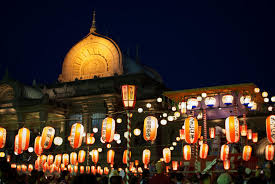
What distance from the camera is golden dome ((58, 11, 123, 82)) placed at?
3500cm

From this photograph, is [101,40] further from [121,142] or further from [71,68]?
[121,142]

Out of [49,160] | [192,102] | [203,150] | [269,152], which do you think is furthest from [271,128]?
[49,160]

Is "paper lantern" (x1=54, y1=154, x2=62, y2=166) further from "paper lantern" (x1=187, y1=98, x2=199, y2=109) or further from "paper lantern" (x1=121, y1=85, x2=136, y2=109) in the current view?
"paper lantern" (x1=121, y1=85, x2=136, y2=109)

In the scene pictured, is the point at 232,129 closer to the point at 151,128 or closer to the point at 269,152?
Answer: the point at 151,128

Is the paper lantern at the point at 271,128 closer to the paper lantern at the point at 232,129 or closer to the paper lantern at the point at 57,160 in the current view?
the paper lantern at the point at 232,129

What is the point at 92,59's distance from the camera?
36219 mm

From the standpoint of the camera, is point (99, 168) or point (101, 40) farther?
point (101, 40)

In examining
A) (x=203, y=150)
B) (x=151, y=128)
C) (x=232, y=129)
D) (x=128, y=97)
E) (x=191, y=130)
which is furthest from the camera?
(x=203, y=150)

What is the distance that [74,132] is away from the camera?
2191cm

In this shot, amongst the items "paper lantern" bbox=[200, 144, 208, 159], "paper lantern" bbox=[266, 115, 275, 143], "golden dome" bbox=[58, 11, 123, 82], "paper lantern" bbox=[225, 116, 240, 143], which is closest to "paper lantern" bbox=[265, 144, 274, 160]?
"paper lantern" bbox=[200, 144, 208, 159]

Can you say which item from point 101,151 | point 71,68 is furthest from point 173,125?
point 71,68

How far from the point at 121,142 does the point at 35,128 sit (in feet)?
38.3

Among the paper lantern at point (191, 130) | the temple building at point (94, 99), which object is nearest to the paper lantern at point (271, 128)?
the paper lantern at point (191, 130)

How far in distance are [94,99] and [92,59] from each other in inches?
191
